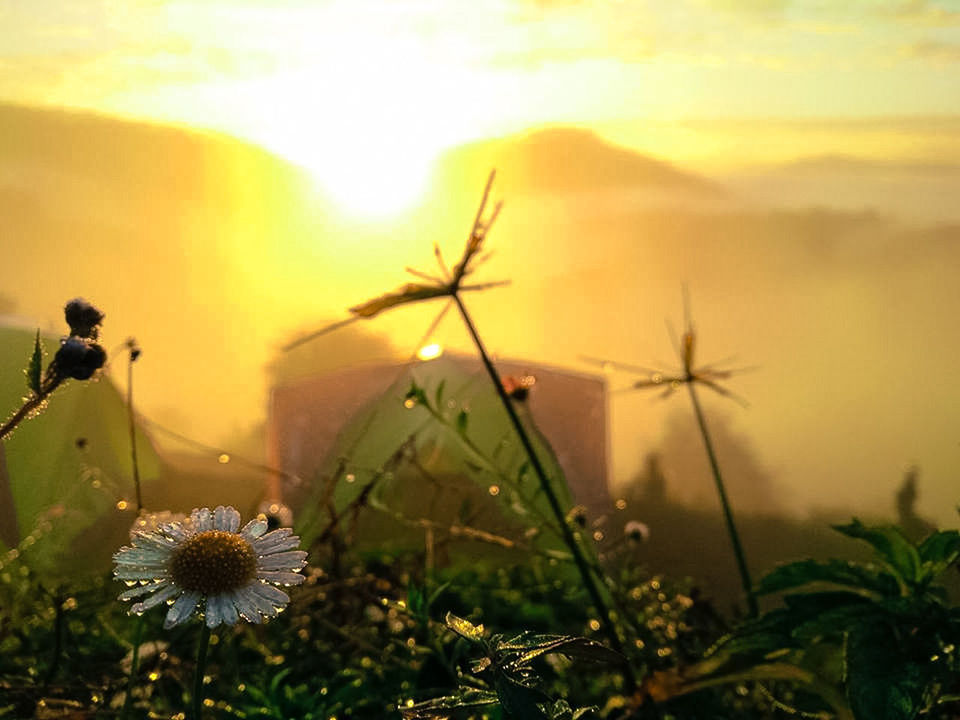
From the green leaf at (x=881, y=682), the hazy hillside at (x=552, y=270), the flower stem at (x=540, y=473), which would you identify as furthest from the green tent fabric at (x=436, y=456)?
the green leaf at (x=881, y=682)

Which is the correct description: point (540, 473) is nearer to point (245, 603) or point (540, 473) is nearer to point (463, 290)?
point (463, 290)

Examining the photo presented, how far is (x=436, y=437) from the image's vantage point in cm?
133

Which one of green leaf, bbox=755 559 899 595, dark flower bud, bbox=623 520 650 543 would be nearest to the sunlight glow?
dark flower bud, bbox=623 520 650 543

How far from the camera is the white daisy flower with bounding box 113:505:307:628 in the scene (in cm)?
54

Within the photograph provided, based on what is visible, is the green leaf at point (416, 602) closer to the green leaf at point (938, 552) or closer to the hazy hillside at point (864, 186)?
the green leaf at point (938, 552)

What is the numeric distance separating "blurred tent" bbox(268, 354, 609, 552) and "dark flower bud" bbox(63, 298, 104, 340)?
0.60 m

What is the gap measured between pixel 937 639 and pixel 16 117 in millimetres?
992

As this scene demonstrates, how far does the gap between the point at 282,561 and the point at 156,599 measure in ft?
0.22

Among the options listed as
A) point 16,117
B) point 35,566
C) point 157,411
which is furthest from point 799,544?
point 16,117

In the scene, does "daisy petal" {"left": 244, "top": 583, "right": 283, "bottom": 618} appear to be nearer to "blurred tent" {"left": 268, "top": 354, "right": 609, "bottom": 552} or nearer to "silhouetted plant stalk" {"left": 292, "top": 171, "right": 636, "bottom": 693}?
"silhouetted plant stalk" {"left": 292, "top": 171, "right": 636, "bottom": 693}

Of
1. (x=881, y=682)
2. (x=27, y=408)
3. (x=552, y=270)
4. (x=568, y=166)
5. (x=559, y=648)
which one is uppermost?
(x=568, y=166)

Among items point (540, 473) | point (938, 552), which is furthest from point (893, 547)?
point (540, 473)

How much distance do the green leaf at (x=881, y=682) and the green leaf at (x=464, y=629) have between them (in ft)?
1.11

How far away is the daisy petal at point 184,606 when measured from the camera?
20.5 inches
